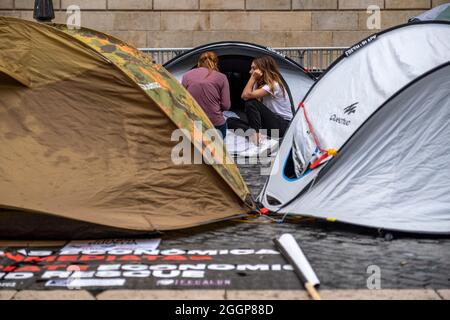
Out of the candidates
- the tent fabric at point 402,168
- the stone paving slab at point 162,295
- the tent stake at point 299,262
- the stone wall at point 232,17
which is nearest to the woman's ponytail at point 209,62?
the tent fabric at point 402,168

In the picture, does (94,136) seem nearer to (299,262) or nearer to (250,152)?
(299,262)

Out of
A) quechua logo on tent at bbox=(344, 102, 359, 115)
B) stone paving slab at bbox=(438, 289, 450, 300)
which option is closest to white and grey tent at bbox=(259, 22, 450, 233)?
quechua logo on tent at bbox=(344, 102, 359, 115)

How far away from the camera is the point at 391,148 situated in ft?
18.7

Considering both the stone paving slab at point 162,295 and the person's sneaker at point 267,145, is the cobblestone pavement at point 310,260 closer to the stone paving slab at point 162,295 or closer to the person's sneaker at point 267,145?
the stone paving slab at point 162,295

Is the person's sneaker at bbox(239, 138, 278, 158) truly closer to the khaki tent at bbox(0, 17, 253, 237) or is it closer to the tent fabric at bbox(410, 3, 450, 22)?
the tent fabric at bbox(410, 3, 450, 22)

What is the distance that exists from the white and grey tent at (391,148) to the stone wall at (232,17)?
8.98 meters

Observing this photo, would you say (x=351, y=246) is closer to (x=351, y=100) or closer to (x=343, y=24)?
(x=351, y=100)

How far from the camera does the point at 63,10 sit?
14.9 meters

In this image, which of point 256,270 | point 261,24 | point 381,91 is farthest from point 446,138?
point 261,24

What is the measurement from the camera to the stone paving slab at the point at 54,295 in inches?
167

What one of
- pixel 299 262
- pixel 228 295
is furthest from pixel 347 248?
pixel 228 295

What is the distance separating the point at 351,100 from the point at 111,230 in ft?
7.77

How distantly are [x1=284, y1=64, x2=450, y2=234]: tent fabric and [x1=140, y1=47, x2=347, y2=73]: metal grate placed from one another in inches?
342

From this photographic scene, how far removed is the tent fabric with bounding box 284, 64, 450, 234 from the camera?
5.51 meters
